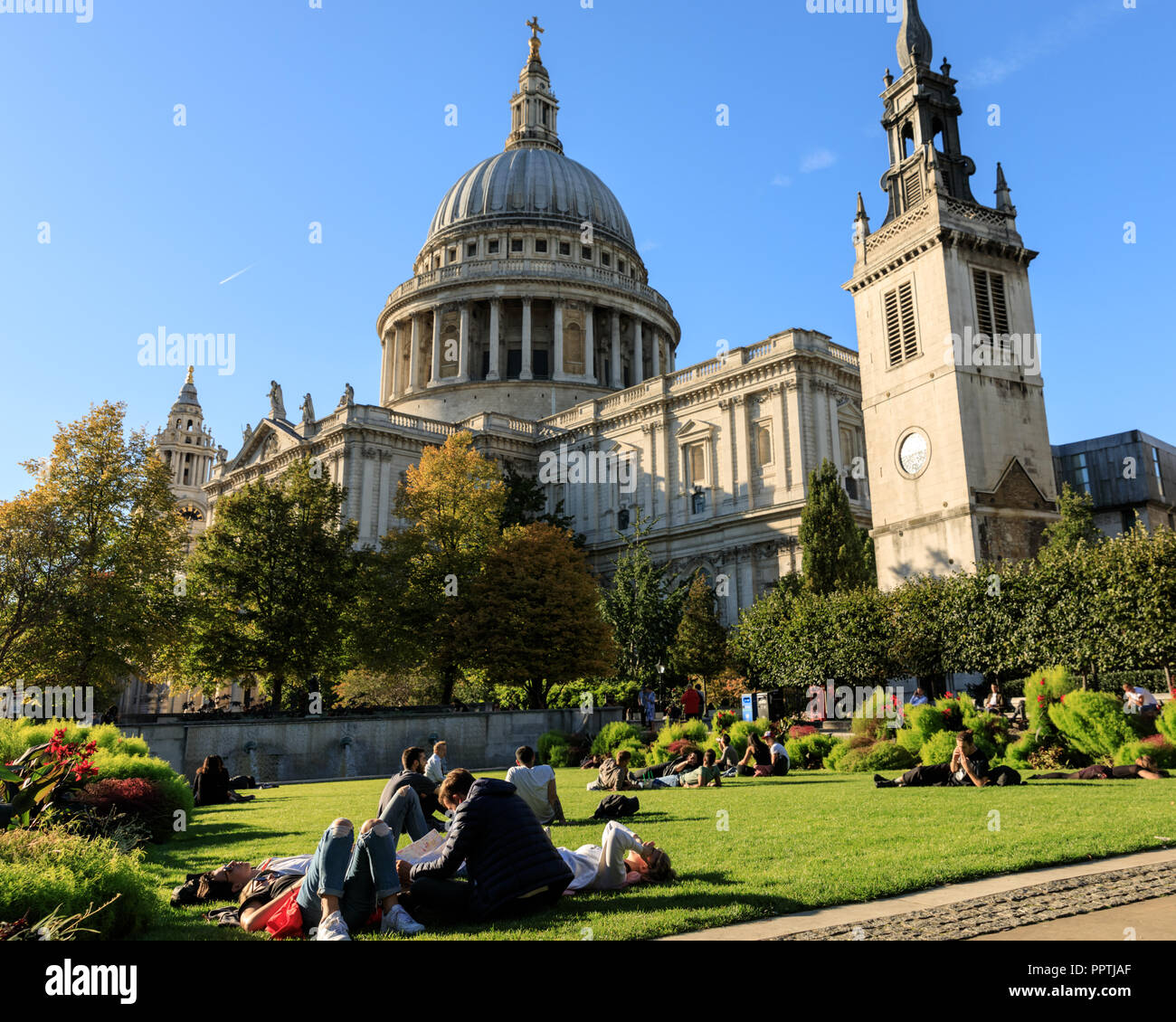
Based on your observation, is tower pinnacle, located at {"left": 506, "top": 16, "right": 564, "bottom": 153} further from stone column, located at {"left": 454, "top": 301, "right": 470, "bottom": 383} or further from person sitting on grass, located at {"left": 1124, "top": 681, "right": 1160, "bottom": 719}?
person sitting on grass, located at {"left": 1124, "top": 681, "right": 1160, "bottom": 719}

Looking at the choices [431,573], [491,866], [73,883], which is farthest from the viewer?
[431,573]

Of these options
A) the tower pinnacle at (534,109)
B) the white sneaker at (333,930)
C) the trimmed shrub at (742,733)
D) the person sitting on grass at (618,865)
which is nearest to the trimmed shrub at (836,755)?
the trimmed shrub at (742,733)

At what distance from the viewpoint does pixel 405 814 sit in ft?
32.8

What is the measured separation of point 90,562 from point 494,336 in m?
51.1

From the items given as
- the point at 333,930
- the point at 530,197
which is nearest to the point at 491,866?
the point at 333,930

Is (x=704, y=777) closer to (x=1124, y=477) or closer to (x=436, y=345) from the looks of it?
(x=1124, y=477)

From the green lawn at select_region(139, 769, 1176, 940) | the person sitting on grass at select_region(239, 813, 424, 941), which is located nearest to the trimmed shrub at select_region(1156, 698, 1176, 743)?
the green lawn at select_region(139, 769, 1176, 940)

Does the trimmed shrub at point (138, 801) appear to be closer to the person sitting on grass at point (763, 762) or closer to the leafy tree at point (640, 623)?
the person sitting on grass at point (763, 762)

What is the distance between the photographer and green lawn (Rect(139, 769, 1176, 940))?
25.3ft

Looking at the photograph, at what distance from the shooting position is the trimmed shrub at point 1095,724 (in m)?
18.2

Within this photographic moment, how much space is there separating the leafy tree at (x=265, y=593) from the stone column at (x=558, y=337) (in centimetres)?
4220

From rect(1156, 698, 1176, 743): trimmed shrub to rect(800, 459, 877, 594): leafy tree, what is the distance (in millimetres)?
20015
